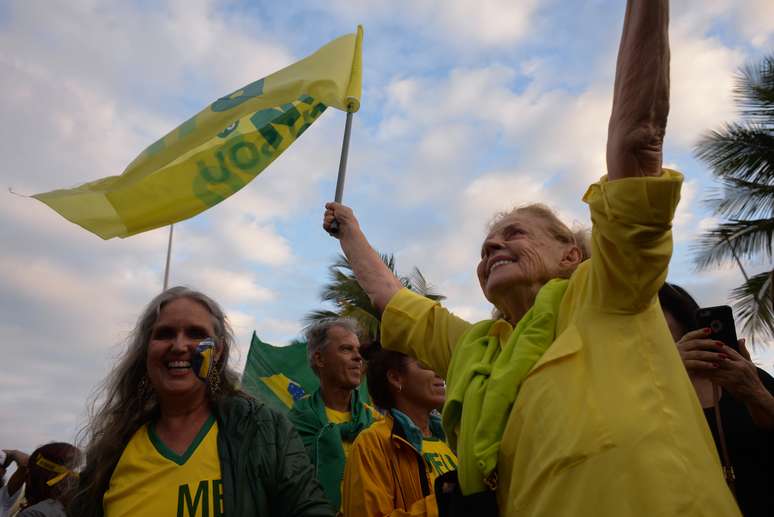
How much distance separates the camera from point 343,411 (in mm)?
4957

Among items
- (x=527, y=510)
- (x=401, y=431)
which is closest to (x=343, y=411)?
(x=401, y=431)

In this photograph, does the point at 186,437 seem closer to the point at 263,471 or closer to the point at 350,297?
the point at 263,471

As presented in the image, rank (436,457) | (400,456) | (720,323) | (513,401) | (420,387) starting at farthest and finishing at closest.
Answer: (420,387)
(436,457)
(400,456)
(720,323)
(513,401)

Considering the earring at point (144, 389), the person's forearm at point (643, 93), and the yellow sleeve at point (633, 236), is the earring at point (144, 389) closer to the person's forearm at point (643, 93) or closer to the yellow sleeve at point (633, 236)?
the yellow sleeve at point (633, 236)

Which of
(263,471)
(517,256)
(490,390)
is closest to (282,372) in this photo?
(263,471)

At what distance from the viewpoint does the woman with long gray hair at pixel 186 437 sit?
268cm

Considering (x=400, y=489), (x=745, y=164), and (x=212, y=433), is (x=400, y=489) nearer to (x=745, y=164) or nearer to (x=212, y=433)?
(x=212, y=433)

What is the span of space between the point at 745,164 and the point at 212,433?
575 inches

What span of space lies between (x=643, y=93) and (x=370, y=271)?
1.62 meters

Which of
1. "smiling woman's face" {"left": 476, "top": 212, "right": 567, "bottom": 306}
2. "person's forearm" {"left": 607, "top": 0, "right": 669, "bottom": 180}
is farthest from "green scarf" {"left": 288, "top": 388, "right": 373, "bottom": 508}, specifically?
"person's forearm" {"left": 607, "top": 0, "right": 669, "bottom": 180}

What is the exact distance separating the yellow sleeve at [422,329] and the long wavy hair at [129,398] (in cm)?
92

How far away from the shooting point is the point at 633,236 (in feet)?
5.55

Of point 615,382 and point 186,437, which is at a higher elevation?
point 186,437

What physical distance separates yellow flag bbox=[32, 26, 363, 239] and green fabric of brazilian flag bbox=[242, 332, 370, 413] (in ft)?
9.83
